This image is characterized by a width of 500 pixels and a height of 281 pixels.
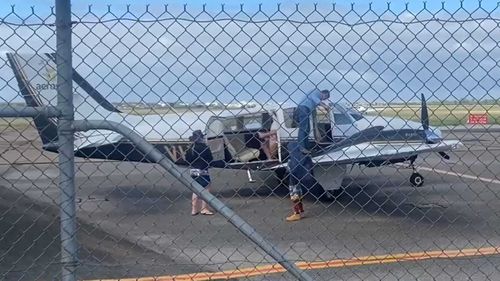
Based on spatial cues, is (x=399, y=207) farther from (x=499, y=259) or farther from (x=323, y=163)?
(x=499, y=259)

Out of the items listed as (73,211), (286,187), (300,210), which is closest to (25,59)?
(73,211)

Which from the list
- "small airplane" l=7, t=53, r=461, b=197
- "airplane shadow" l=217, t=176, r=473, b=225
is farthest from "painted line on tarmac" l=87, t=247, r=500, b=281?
"small airplane" l=7, t=53, r=461, b=197

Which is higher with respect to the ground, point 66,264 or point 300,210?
point 66,264

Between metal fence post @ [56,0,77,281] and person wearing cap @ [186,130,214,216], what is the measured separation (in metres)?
6.66

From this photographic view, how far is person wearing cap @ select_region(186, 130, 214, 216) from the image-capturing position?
36.1ft

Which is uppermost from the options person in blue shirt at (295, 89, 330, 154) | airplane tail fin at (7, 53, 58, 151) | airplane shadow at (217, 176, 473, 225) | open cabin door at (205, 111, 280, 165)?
airplane tail fin at (7, 53, 58, 151)

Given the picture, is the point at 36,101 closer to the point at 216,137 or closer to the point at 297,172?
the point at 297,172

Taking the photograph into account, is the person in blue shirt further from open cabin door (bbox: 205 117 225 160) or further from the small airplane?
open cabin door (bbox: 205 117 225 160)

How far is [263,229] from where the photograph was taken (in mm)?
10539

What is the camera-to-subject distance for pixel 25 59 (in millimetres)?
5590

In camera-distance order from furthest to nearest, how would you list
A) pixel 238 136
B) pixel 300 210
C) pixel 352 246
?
1. pixel 238 136
2. pixel 300 210
3. pixel 352 246

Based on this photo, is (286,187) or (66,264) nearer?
(66,264)

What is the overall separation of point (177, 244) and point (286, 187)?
18.2ft

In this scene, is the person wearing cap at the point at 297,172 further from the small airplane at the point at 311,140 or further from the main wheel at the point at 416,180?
the main wheel at the point at 416,180
